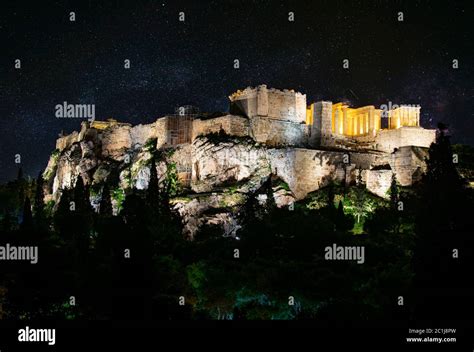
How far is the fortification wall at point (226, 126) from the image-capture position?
61.5 metres

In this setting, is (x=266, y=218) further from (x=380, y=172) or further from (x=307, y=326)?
(x=307, y=326)

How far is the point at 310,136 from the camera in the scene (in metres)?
63.9

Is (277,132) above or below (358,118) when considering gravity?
below

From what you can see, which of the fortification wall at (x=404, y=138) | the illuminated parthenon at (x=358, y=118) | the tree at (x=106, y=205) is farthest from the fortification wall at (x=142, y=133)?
the fortification wall at (x=404, y=138)

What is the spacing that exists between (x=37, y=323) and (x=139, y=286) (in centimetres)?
456

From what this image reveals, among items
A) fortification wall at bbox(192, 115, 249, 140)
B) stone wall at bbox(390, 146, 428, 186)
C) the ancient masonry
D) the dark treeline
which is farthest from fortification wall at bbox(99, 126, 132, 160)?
the dark treeline

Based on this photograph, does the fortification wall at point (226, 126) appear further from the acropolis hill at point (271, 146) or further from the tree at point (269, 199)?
the tree at point (269, 199)

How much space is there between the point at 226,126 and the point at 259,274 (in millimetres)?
27083

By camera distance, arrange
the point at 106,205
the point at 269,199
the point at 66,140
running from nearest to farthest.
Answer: the point at 269,199, the point at 106,205, the point at 66,140

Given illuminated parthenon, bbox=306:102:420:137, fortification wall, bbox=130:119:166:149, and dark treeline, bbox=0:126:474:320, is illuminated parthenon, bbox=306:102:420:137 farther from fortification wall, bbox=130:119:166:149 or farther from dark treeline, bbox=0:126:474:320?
dark treeline, bbox=0:126:474:320

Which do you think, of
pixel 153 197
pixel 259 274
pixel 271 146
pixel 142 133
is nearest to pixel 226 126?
pixel 271 146

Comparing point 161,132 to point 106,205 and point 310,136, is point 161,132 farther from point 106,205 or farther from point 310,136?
point 310,136

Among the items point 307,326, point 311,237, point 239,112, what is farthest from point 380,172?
point 307,326

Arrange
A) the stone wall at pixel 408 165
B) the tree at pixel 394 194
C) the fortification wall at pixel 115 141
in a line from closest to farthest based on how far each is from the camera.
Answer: the tree at pixel 394 194, the stone wall at pixel 408 165, the fortification wall at pixel 115 141
